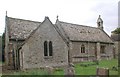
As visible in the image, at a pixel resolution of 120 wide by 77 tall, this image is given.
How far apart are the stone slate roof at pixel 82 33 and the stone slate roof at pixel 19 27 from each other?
29.6 feet

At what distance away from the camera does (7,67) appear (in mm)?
30141

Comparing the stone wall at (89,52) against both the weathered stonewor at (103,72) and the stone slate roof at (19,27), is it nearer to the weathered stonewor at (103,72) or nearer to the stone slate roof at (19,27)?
the stone slate roof at (19,27)

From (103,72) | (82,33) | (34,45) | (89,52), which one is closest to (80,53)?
(89,52)

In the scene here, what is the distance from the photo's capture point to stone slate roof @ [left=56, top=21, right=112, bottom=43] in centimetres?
4257

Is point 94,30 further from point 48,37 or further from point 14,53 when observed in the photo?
point 14,53

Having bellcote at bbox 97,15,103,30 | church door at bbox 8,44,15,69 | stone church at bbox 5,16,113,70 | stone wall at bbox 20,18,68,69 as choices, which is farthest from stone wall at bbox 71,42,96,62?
church door at bbox 8,44,15,69

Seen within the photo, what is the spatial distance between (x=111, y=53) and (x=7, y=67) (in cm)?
2953

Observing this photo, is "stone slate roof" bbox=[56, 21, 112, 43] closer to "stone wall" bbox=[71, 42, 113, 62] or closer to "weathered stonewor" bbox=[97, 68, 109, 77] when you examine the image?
"stone wall" bbox=[71, 42, 113, 62]

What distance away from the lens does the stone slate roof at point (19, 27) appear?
31.1m

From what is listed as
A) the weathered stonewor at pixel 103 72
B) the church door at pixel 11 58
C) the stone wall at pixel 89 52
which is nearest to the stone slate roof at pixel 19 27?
the church door at pixel 11 58

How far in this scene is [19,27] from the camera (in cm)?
3262

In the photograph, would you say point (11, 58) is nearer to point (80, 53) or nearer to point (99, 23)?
point (80, 53)

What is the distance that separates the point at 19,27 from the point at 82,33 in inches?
674

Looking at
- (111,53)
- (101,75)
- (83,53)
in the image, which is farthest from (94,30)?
(101,75)
